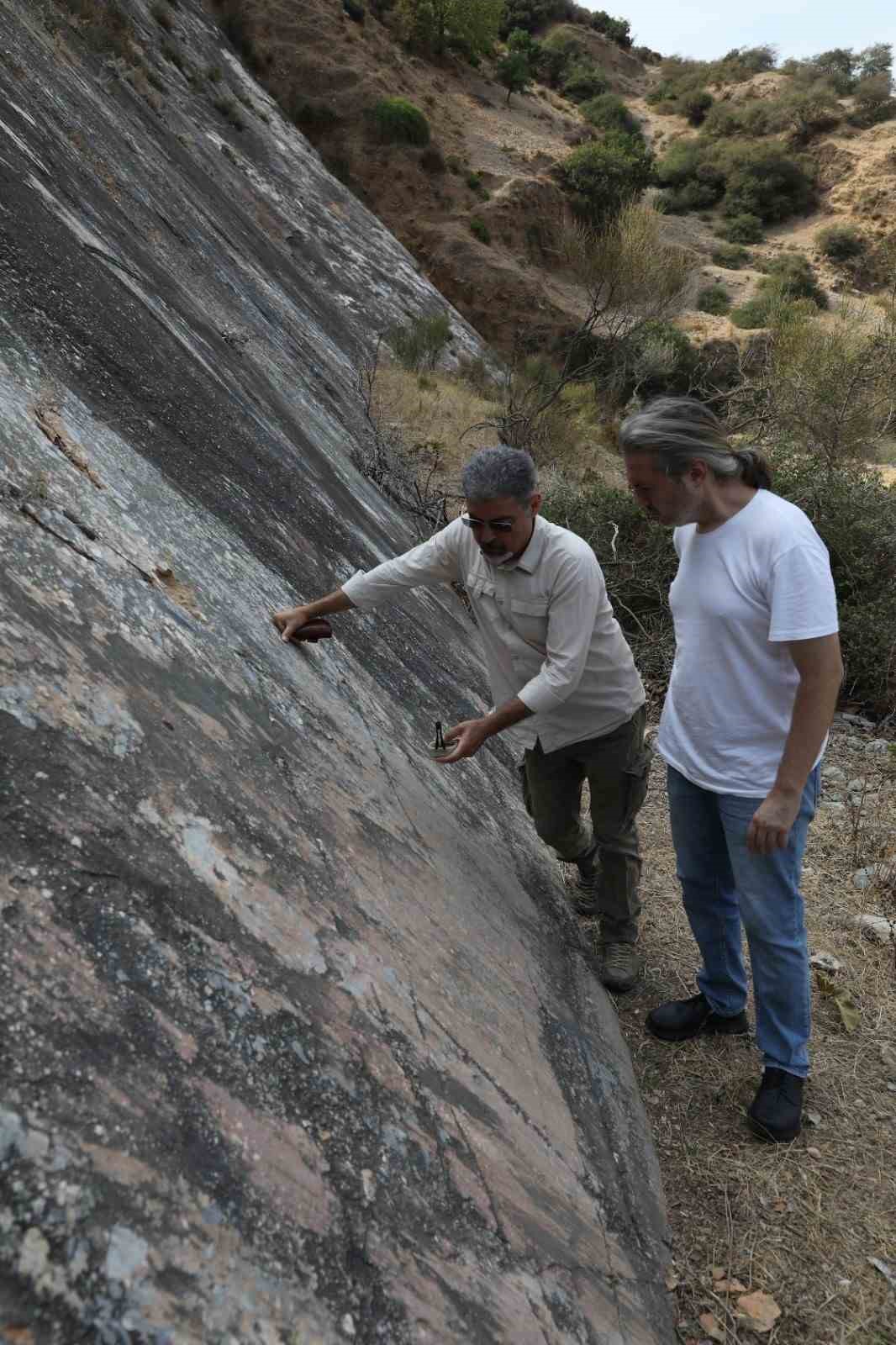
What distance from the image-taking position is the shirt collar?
2236 millimetres

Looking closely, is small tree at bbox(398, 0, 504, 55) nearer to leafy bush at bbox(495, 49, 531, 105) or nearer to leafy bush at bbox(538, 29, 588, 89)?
leafy bush at bbox(495, 49, 531, 105)

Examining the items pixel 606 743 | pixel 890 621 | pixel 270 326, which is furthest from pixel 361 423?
pixel 606 743

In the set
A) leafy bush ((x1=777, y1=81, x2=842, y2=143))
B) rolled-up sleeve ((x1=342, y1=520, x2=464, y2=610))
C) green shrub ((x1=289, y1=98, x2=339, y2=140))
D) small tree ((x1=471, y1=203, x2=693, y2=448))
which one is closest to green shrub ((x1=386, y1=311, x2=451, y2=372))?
small tree ((x1=471, y1=203, x2=693, y2=448))

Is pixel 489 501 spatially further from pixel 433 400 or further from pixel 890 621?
pixel 433 400

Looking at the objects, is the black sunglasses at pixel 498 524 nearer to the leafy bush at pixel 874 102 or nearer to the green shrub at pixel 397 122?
the green shrub at pixel 397 122

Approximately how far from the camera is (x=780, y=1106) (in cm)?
229

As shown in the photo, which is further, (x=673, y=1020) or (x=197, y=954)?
(x=673, y=1020)

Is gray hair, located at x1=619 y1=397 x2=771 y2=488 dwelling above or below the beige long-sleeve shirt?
above

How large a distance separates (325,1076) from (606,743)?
152 cm

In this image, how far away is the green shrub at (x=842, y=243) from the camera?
27719mm

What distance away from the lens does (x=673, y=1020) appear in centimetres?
266

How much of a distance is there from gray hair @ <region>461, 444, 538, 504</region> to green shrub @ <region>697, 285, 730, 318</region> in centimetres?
2500

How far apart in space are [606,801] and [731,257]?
1212 inches

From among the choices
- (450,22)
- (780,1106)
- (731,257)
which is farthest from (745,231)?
(780,1106)
